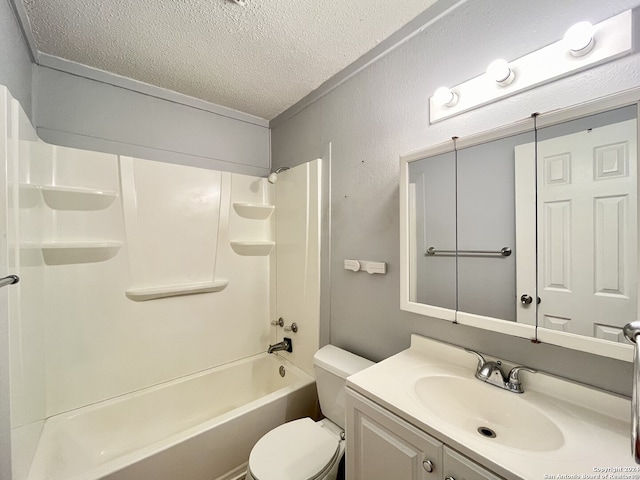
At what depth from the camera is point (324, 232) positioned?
1820 millimetres

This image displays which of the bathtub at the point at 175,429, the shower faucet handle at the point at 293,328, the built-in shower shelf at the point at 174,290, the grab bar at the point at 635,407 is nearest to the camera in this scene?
the grab bar at the point at 635,407

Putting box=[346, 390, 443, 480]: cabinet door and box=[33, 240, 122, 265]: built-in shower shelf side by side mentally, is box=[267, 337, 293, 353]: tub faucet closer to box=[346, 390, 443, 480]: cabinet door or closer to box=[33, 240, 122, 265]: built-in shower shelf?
box=[346, 390, 443, 480]: cabinet door

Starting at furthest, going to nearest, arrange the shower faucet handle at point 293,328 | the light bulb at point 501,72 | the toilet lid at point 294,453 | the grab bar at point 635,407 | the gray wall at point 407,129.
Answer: the shower faucet handle at point 293,328 → the toilet lid at point 294,453 → the light bulb at point 501,72 → the gray wall at point 407,129 → the grab bar at point 635,407

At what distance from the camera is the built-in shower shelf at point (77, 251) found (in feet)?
4.72

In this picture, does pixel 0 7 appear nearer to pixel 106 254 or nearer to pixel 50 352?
pixel 106 254

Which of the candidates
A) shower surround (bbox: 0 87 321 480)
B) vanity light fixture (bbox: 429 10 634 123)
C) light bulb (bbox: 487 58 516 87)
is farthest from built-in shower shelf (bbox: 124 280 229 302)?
light bulb (bbox: 487 58 516 87)

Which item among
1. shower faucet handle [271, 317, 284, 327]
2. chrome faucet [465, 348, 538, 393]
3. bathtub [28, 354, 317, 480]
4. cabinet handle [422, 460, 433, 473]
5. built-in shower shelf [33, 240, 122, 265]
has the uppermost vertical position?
built-in shower shelf [33, 240, 122, 265]

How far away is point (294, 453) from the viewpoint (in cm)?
122

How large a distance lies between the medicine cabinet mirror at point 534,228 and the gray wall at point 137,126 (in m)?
1.58

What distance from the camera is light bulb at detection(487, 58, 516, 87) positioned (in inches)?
38.6

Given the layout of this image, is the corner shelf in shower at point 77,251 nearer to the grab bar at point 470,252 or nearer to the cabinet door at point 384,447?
the cabinet door at point 384,447

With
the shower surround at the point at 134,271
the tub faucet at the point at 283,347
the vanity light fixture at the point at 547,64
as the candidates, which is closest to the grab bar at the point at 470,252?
the vanity light fixture at the point at 547,64

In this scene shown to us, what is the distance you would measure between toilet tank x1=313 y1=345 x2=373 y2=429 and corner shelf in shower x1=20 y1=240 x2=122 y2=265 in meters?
1.44

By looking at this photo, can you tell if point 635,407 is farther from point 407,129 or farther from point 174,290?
point 174,290
